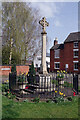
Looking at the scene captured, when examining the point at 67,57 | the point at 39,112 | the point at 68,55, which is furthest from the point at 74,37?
the point at 39,112

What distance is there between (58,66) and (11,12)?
54.4ft

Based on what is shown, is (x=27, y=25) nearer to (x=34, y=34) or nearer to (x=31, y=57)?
(x=34, y=34)

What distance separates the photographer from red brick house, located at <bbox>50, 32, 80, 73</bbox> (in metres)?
28.4

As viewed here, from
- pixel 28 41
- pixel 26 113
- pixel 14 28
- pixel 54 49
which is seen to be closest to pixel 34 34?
pixel 28 41

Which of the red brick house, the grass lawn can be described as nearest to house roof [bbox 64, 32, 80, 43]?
the red brick house

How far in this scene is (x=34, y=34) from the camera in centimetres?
2514

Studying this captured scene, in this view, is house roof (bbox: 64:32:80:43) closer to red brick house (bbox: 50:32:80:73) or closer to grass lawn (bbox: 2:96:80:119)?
red brick house (bbox: 50:32:80:73)

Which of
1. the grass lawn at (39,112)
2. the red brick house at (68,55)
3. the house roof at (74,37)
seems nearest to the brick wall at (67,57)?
the red brick house at (68,55)

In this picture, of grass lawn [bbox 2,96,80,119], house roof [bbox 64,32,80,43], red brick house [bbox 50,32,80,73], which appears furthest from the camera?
house roof [bbox 64,32,80,43]

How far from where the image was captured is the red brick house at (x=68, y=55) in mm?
28359

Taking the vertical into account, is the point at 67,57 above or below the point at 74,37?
below

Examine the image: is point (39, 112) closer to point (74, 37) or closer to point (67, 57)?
point (67, 57)

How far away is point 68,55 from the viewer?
29.6 metres

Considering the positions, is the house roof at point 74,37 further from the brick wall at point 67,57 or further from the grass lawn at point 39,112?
the grass lawn at point 39,112
